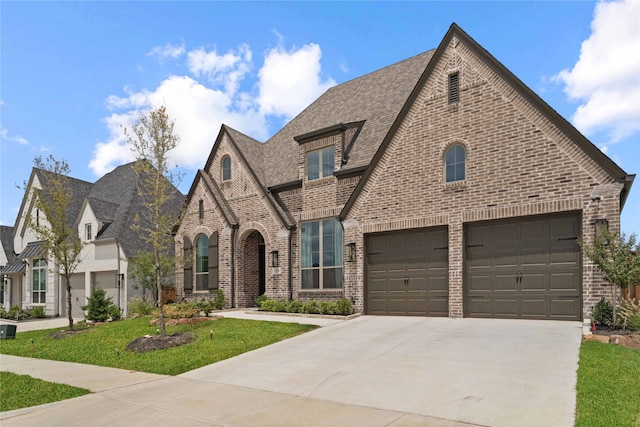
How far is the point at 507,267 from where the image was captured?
1309cm

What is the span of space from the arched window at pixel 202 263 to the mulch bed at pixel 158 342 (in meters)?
8.43

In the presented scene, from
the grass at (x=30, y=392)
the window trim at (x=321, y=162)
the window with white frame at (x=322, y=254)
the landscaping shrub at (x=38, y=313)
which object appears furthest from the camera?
the landscaping shrub at (x=38, y=313)

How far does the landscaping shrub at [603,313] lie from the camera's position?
11.1m

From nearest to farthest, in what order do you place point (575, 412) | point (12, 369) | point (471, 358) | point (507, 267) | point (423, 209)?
1. point (575, 412)
2. point (471, 358)
3. point (12, 369)
4. point (507, 267)
5. point (423, 209)

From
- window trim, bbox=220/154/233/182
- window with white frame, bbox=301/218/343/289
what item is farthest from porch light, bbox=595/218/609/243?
window trim, bbox=220/154/233/182

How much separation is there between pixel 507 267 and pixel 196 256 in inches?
576

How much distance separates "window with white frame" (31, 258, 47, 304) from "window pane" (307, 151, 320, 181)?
20728mm

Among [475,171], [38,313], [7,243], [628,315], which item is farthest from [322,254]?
[7,243]

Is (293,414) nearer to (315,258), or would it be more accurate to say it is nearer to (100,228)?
(315,258)

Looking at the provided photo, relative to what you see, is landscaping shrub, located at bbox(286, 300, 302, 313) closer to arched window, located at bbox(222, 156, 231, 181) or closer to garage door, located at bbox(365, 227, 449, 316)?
garage door, located at bbox(365, 227, 449, 316)

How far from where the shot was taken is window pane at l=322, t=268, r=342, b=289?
1712cm

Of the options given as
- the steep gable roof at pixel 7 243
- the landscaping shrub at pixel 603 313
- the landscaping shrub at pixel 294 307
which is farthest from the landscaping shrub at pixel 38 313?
the landscaping shrub at pixel 603 313

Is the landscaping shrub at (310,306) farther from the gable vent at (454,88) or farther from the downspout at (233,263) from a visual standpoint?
the gable vent at (454,88)

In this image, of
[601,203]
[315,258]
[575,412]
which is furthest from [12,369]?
[601,203]
